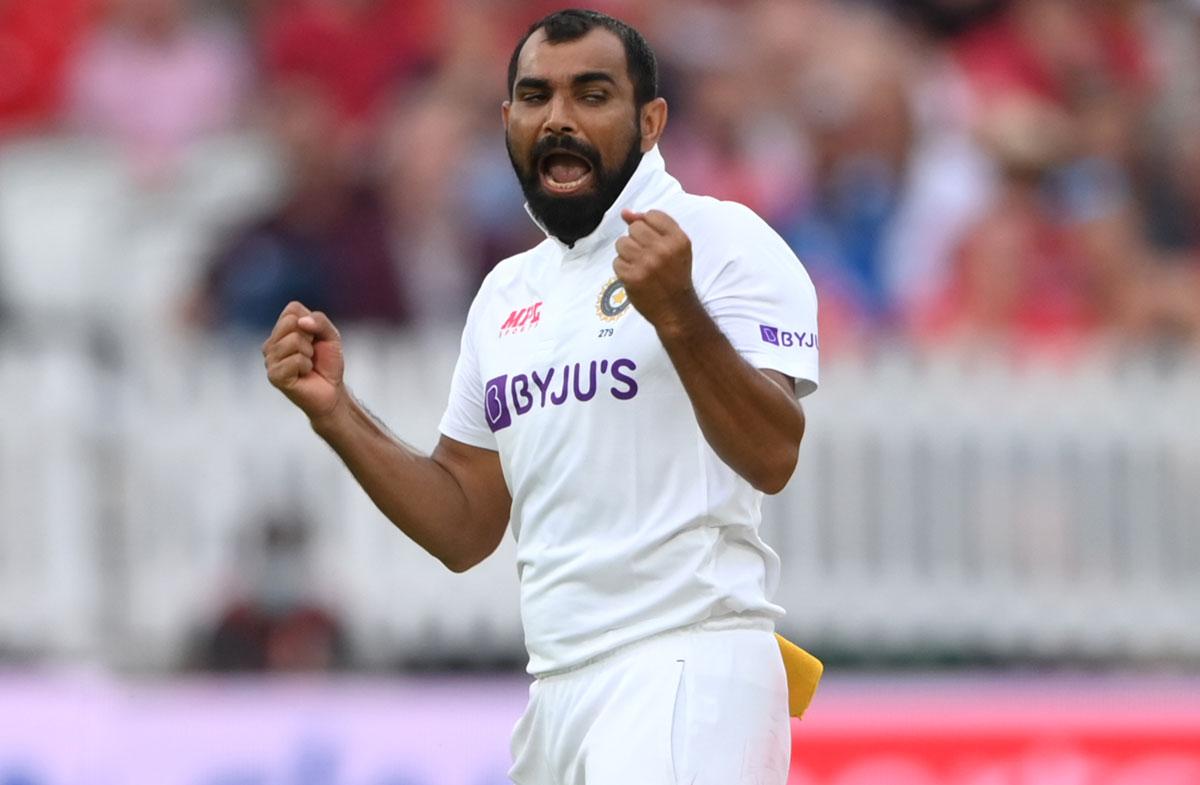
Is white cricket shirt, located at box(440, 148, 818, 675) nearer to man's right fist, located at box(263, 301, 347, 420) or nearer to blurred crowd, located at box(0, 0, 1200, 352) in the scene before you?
man's right fist, located at box(263, 301, 347, 420)

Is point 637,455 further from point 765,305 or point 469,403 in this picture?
point 469,403

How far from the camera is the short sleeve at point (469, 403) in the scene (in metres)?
4.93

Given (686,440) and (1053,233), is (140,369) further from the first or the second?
(686,440)

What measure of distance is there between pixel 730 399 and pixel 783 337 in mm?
320

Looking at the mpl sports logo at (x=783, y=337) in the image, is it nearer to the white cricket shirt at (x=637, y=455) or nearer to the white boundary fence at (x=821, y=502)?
the white cricket shirt at (x=637, y=455)

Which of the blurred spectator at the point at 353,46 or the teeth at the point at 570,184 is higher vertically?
the blurred spectator at the point at 353,46

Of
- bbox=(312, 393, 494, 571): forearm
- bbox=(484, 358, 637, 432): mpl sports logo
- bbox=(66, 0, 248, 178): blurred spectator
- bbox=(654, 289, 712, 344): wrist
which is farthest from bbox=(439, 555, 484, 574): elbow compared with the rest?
bbox=(66, 0, 248, 178): blurred spectator

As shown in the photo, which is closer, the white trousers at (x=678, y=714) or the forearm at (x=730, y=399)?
the forearm at (x=730, y=399)

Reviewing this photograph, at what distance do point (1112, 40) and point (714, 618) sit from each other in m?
8.64

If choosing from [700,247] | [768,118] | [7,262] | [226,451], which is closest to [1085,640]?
[768,118]

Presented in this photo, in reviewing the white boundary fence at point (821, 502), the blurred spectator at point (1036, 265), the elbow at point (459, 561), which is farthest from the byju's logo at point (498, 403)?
the blurred spectator at point (1036, 265)

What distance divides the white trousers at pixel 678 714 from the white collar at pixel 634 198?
83cm

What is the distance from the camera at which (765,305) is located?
4352 mm

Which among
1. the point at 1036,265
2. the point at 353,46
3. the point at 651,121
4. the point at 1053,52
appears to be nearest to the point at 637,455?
the point at 651,121
